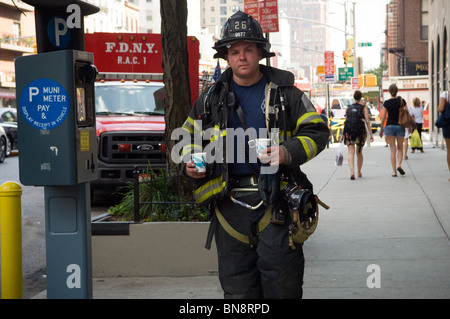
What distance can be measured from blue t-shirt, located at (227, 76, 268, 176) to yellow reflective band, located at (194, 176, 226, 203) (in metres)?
0.11

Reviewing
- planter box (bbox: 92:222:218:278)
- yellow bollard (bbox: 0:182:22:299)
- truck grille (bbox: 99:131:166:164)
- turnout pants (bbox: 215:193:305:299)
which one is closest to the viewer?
turnout pants (bbox: 215:193:305:299)

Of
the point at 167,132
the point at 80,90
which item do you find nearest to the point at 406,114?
the point at 167,132

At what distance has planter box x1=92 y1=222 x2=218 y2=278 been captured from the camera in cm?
Answer: 716

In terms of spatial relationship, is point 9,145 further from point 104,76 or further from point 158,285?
point 158,285

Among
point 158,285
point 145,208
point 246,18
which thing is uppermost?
point 246,18

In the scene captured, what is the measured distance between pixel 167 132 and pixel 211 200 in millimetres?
4090

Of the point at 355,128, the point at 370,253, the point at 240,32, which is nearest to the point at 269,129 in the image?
the point at 240,32

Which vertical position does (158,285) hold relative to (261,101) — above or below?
below

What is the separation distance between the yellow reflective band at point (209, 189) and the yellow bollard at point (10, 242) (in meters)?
1.68

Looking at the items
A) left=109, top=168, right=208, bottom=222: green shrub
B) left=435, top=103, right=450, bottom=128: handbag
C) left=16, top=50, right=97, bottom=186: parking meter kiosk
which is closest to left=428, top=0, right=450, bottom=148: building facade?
left=435, top=103, right=450, bottom=128: handbag

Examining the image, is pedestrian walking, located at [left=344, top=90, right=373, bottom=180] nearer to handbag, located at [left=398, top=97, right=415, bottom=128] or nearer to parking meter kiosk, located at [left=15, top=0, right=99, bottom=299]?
handbag, located at [left=398, top=97, right=415, bottom=128]

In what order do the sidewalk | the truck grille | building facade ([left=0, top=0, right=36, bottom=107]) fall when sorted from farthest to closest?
1. building facade ([left=0, top=0, right=36, bottom=107])
2. the truck grille
3. the sidewalk

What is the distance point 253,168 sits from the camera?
4.34 meters
